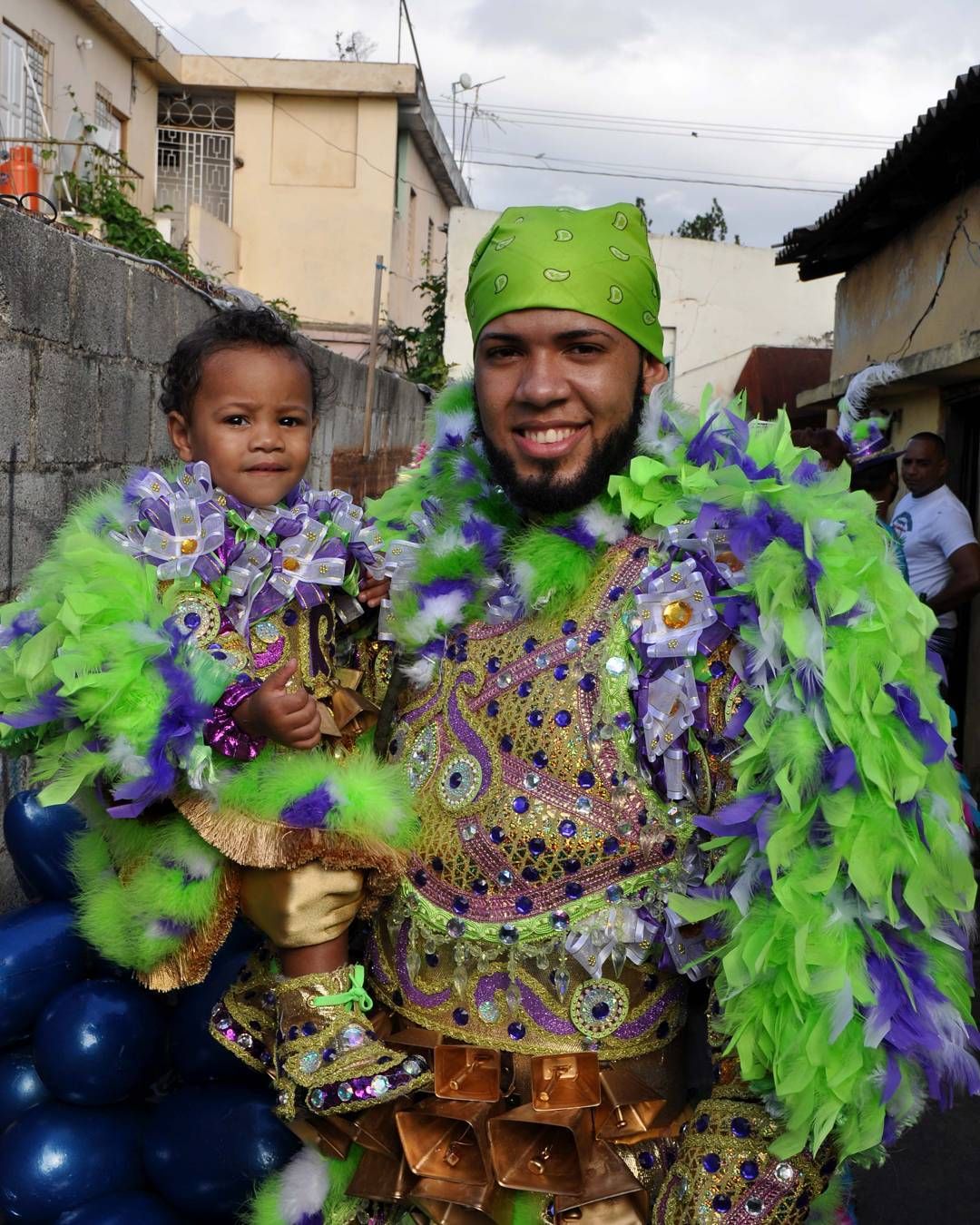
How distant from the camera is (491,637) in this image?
6.55ft

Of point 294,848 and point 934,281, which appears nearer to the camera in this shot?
point 294,848

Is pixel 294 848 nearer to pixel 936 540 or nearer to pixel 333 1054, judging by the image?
pixel 333 1054

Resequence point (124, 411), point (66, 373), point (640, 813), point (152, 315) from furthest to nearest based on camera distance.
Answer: point (152, 315) → point (124, 411) → point (66, 373) → point (640, 813)

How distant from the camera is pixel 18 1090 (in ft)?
8.87

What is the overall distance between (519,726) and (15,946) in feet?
5.02

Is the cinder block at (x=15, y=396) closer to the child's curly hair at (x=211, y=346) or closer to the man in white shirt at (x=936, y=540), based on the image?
the child's curly hair at (x=211, y=346)

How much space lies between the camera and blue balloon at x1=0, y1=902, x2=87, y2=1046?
2.69m

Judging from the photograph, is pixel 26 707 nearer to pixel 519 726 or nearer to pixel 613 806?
pixel 519 726

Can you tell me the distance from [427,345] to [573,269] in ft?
53.0

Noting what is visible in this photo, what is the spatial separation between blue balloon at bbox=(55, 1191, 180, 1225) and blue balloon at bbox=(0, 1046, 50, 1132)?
0.33 metres

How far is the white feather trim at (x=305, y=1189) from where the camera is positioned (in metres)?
1.91

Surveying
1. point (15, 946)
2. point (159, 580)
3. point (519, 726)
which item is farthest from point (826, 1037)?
point (15, 946)

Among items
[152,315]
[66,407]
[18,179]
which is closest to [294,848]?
[66,407]

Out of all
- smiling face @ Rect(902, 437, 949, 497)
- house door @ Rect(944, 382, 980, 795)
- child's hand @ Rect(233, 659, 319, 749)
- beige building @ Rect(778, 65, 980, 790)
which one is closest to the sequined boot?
child's hand @ Rect(233, 659, 319, 749)
